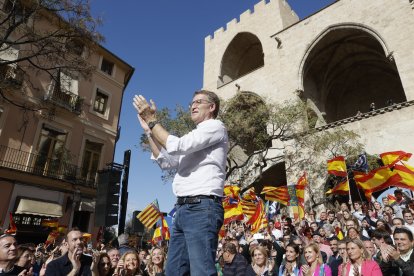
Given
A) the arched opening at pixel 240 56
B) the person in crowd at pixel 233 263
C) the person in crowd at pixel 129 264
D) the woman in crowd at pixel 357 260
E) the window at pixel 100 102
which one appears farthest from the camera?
the arched opening at pixel 240 56

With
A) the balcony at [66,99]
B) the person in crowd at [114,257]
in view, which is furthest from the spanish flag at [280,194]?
the balcony at [66,99]

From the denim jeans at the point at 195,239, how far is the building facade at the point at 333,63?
1681 cm

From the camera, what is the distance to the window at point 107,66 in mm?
21438

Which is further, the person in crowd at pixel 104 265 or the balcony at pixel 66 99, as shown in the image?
the balcony at pixel 66 99

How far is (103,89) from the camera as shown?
20.7 meters

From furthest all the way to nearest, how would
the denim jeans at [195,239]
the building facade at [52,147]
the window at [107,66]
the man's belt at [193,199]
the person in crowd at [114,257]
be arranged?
the window at [107,66] → the building facade at [52,147] → the person in crowd at [114,257] → the man's belt at [193,199] → the denim jeans at [195,239]

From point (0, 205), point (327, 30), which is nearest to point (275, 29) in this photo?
point (327, 30)

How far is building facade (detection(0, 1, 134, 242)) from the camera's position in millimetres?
14506

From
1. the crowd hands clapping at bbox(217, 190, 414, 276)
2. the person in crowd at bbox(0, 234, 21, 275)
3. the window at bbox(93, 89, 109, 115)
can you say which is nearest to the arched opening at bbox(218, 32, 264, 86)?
the window at bbox(93, 89, 109, 115)

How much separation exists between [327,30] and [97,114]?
17.1 metres

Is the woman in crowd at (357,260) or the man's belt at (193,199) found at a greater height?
the man's belt at (193,199)

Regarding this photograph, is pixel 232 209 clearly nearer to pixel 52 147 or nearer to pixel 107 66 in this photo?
pixel 52 147

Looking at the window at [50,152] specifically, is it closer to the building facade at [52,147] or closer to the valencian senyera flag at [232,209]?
the building facade at [52,147]

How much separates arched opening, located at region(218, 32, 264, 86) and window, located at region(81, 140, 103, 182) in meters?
13.3
